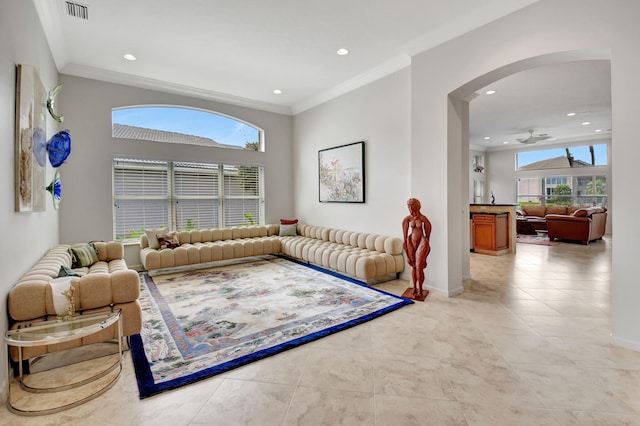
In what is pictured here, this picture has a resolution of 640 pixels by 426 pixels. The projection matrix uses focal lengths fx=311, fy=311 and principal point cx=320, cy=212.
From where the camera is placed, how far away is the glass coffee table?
6.34 ft

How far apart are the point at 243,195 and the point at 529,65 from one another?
5.43 m

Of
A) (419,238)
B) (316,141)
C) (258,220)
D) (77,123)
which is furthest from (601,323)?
(77,123)

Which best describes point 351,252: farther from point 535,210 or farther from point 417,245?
point 535,210

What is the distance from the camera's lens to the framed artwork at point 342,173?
560 cm

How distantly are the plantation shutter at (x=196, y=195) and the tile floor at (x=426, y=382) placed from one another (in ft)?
13.1

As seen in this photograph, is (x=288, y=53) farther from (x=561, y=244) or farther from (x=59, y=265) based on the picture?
(x=561, y=244)

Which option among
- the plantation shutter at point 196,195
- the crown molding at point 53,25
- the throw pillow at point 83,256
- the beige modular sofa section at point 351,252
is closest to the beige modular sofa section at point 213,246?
the plantation shutter at point 196,195

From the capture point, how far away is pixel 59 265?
3.01m

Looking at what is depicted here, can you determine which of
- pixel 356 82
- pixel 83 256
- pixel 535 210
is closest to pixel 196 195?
pixel 83 256

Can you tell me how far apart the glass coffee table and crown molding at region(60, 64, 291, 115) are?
4411 millimetres

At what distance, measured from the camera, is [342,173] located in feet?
19.6

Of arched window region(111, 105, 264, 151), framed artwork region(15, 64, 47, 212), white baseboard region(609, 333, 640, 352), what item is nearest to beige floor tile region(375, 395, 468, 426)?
white baseboard region(609, 333, 640, 352)

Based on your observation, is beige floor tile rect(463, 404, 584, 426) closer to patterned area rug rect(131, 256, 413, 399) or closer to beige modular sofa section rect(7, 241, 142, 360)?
patterned area rug rect(131, 256, 413, 399)

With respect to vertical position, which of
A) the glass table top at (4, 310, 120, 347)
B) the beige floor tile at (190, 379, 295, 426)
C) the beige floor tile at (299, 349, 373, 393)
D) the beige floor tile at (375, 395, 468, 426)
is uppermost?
the glass table top at (4, 310, 120, 347)
